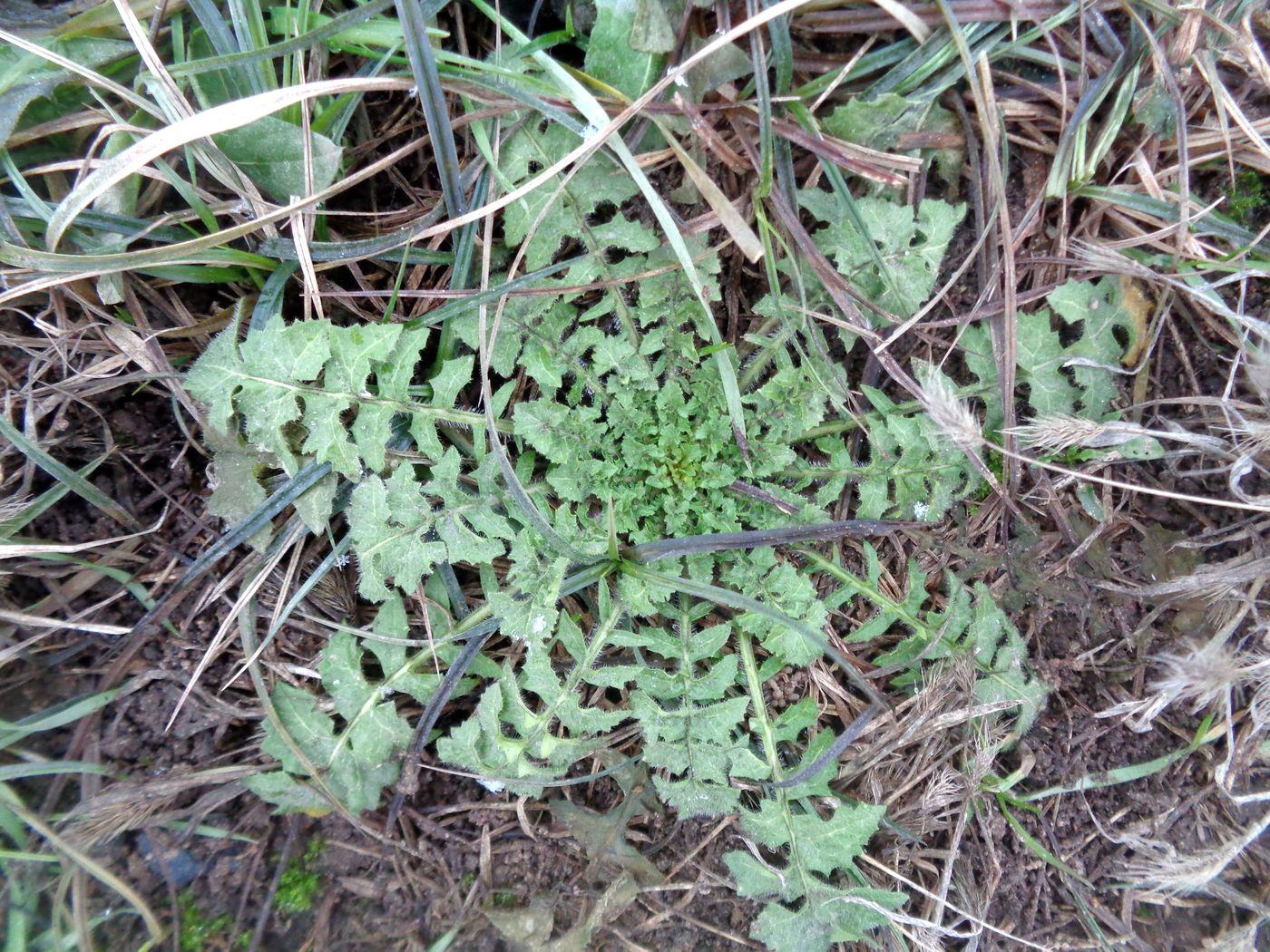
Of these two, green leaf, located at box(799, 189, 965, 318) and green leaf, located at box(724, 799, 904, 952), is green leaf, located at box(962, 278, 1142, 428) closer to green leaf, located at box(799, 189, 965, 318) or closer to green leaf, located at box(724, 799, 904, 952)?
green leaf, located at box(799, 189, 965, 318)

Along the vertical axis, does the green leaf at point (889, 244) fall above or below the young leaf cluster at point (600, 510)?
above

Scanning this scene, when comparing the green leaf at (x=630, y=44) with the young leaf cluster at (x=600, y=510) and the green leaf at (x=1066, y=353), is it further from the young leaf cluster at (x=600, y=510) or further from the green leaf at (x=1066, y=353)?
the green leaf at (x=1066, y=353)

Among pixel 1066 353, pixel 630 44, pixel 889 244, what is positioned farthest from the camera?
pixel 1066 353

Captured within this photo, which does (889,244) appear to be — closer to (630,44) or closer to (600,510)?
(630,44)

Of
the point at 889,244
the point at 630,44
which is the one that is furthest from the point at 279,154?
the point at 889,244

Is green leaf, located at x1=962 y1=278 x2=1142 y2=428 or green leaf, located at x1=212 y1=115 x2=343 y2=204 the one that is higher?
green leaf, located at x1=212 y1=115 x2=343 y2=204

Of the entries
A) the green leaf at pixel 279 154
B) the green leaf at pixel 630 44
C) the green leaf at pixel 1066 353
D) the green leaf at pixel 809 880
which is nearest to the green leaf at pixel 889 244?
the green leaf at pixel 1066 353

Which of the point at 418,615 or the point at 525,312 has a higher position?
the point at 525,312

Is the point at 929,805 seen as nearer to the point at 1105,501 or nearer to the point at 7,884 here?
the point at 1105,501

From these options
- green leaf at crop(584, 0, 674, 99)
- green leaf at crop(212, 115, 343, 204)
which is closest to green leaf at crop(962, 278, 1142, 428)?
green leaf at crop(584, 0, 674, 99)

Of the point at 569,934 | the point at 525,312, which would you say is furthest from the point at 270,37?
the point at 569,934

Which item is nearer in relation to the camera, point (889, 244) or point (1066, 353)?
point (889, 244)
